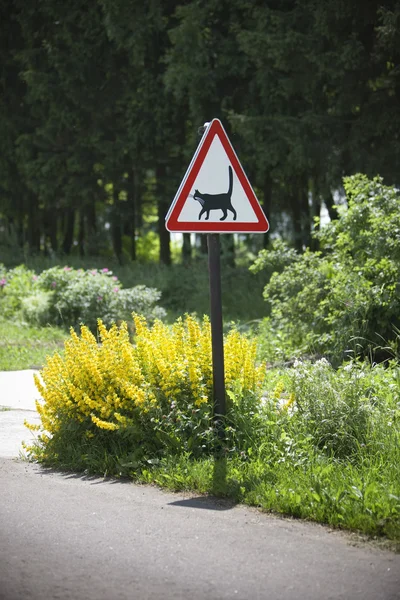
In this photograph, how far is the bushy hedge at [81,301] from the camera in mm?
15617

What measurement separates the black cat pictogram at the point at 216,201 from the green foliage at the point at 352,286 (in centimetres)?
332

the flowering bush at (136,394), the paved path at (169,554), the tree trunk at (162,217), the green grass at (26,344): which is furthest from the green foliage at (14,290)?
the paved path at (169,554)

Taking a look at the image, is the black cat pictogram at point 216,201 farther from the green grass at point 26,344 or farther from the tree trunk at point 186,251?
the tree trunk at point 186,251

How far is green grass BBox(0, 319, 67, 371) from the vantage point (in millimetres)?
12008

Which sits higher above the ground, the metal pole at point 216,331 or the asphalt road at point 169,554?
the metal pole at point 216,331

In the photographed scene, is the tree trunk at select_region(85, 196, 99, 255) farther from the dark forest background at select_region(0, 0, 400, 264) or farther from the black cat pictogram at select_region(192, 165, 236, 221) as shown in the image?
the black cat pictogram at select_region(192, 165, 236, 221)

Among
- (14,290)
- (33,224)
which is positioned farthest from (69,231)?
(14,290)

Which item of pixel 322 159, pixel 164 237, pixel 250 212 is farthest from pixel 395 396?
pixel 164 237

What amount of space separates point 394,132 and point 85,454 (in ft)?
53.1

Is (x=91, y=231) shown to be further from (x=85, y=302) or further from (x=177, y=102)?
(x=85, y=302)

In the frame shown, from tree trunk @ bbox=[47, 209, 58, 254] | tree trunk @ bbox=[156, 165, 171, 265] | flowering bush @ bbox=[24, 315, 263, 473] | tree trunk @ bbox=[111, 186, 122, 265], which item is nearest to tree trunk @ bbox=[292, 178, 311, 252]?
tree trunk @ bbox=[156, 165, 171, 265]

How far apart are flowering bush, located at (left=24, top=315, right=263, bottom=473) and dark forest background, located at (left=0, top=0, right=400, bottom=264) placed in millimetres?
14268

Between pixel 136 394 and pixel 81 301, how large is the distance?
9.85m

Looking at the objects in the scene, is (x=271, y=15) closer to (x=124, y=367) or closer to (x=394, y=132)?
(x=394, y=132)
